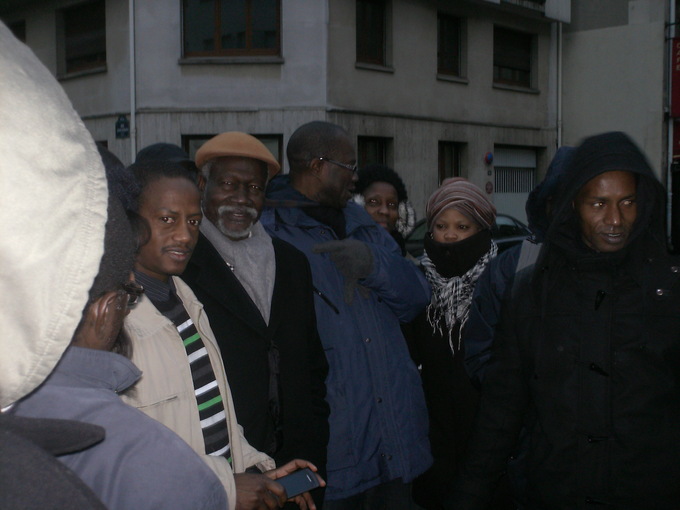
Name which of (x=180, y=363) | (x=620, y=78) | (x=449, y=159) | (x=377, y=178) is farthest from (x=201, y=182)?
(x=620, y=78)

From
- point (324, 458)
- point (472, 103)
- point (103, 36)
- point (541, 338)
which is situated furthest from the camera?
point (472, 103)

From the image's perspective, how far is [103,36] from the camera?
14.0 m

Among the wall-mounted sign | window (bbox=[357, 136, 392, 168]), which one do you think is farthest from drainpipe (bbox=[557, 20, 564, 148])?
the wall-mounted sign

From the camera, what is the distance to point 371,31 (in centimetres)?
1401

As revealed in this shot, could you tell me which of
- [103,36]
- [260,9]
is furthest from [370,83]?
[103,36]

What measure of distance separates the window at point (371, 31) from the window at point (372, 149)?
5.47ft

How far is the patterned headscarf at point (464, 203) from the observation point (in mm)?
3229

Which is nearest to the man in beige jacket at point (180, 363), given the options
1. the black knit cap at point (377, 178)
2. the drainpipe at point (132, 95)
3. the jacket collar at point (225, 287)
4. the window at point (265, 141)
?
the jacket collar at point (225, 287)

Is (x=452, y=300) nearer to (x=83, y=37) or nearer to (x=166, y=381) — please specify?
(x=166, y=381)

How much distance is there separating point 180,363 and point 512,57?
16894 millimetres

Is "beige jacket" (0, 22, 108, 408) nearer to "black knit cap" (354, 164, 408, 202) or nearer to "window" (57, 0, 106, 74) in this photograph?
"black knit cap" (354, 164, 408, 202)

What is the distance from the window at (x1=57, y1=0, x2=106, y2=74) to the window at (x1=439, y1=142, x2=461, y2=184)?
8.03 metres

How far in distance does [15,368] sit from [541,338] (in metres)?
1.91

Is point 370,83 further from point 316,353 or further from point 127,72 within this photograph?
point 316,353
